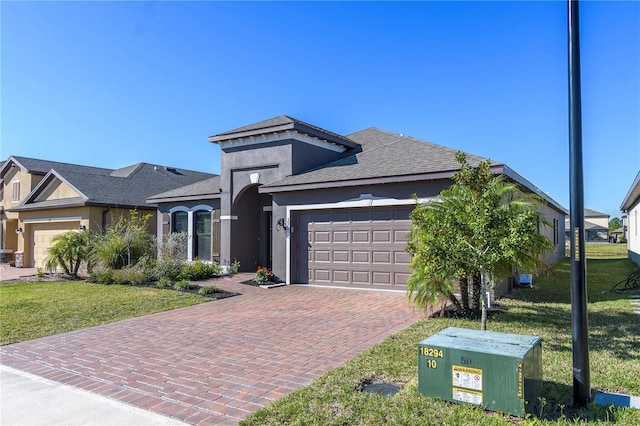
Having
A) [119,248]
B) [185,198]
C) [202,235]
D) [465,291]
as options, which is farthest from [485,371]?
[185,198]

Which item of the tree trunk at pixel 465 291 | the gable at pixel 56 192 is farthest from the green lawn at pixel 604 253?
the gable at pixel 56 192

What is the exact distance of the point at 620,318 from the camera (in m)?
8.13

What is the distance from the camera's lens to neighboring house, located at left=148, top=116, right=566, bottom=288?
1182cm

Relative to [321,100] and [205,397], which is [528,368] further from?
[321,100]

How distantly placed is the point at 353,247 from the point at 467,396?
856 centimetres

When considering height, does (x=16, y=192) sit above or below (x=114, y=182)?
below

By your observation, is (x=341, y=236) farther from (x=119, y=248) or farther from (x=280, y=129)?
(x=119, y=248)

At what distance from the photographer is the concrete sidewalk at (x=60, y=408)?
13.0ft

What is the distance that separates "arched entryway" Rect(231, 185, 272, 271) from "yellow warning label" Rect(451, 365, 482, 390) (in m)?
13.5

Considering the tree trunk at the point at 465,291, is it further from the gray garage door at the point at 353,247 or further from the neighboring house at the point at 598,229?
the neighboring house at the point at 598,229

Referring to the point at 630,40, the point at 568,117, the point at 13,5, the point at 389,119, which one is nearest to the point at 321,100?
the point at 389,119

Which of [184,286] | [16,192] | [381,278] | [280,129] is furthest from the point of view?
[16,192]

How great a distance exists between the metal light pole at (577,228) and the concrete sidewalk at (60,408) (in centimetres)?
390

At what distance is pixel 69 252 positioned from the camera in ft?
54.2
